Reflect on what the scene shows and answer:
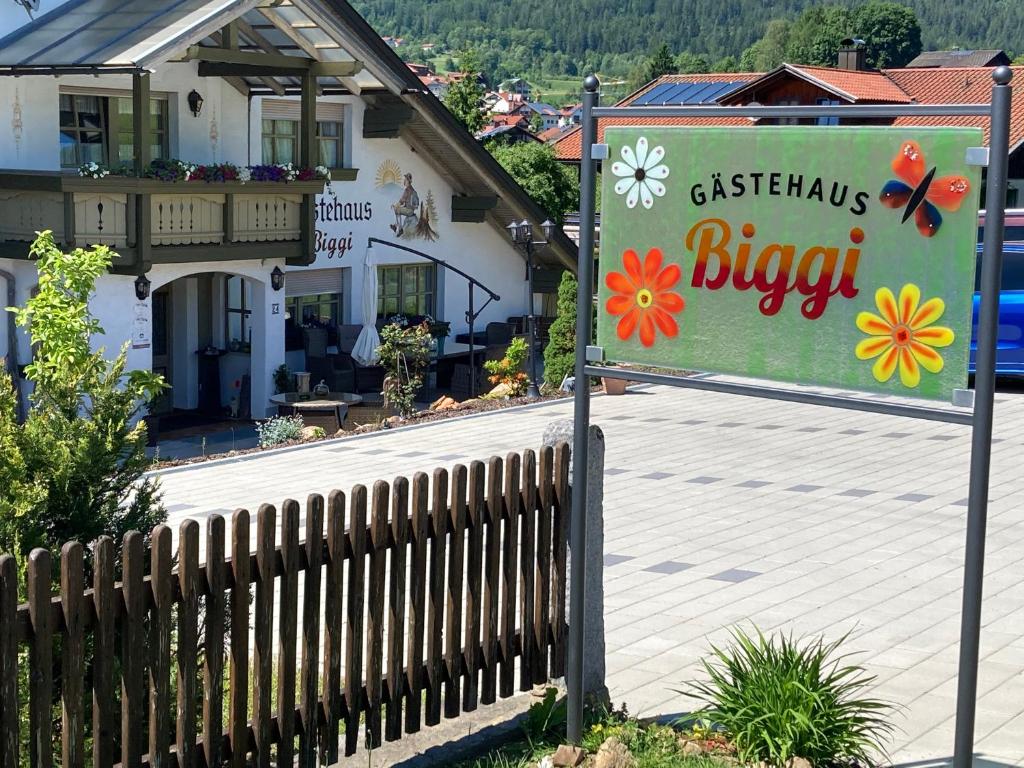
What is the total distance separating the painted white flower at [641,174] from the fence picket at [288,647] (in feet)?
6.00

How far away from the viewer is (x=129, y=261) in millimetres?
19141

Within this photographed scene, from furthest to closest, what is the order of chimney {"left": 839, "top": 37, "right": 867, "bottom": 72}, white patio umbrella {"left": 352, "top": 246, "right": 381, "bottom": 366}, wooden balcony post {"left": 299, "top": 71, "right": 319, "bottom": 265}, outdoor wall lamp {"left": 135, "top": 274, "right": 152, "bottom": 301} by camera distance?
chimney {"left": 839, "top": 37, "right": 867, "bottom": 72} < white patio umbrella {"left": 352, "top": 246, "right": 381, "bottom": 366} < wooden balcony post {"left": 299, "top": 71, "right": 319, "bottom": 265} < outdoor wall lamp {"left": 135, "top": 274, "right": 152, "bottom": 301}

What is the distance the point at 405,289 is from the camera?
85.5 ft

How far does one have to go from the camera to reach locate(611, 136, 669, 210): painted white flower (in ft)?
19.0

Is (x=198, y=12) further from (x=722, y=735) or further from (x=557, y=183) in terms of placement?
(x=557, y=183)

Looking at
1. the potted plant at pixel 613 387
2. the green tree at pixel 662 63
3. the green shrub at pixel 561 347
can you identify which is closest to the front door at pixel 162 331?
the green shrub at pixel 561 347

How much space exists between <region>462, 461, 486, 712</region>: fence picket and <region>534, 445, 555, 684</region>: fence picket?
0.33 metres

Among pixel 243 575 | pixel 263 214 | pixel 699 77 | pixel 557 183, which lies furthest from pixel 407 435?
pixel 699 77

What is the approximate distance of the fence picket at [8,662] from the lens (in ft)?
14.3

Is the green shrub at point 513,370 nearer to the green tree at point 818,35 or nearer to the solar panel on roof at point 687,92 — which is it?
the solar panel on roof at point 687,92

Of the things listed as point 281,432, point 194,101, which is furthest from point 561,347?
point 194,101

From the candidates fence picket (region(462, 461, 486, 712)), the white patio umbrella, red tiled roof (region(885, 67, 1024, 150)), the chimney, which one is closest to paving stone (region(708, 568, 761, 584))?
fence picket (region(462, 461, 486, 712))

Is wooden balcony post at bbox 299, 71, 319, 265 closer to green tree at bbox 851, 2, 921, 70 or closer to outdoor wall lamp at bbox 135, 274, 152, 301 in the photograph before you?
outdoor wall lamp at bbox 135, 274, 152, 301

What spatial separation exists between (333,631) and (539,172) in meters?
33.6
